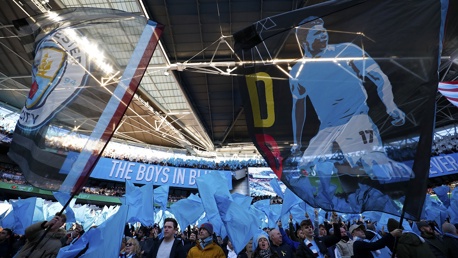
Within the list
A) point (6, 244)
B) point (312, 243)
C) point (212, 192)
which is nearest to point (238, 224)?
point (312, 243)

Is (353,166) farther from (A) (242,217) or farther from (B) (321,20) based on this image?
(A) (242,217)

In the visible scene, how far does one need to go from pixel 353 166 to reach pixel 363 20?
4.55ft

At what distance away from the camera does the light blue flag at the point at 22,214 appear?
7102 millimetres

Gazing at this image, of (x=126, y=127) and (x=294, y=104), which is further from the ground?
(x=126, y=127)

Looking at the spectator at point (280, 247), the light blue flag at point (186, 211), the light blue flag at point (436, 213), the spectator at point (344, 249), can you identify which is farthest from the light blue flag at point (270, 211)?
the spectator at point (280, 247)

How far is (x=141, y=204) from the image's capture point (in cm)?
834

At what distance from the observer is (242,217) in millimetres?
4938

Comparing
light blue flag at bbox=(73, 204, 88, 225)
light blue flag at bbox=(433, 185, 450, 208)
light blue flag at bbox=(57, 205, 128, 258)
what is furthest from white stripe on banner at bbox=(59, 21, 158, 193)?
light blue flag at bbox=(73, 204, 88, 225)

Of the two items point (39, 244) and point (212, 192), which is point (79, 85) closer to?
point (39, 244)

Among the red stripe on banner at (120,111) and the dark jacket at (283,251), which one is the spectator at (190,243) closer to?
the dark jacket at (283,251)

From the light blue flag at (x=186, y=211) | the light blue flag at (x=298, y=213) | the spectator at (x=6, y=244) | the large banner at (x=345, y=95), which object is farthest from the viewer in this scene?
the light blue flag at (x=298, y=213)

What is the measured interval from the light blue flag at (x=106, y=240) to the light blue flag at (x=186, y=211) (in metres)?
4.76

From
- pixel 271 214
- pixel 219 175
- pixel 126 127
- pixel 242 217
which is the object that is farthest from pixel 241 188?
pixel 242 217

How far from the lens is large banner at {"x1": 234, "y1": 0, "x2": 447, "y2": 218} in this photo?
6.15 ft
